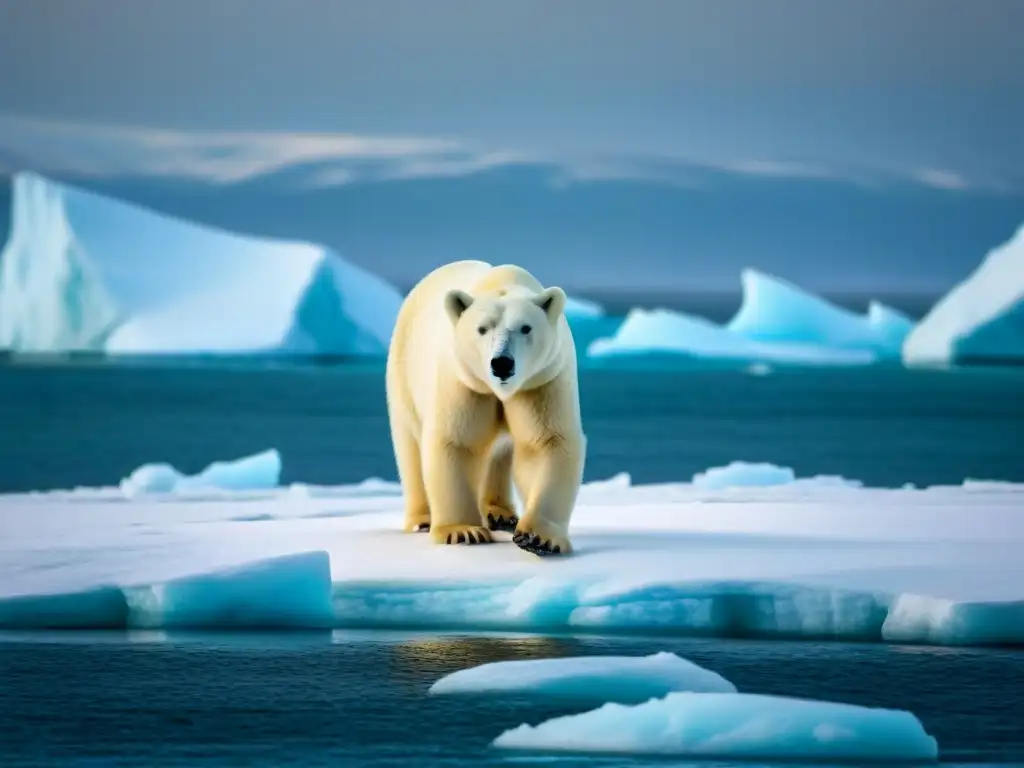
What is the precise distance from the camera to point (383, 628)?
6.51 meters

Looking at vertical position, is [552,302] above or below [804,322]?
below

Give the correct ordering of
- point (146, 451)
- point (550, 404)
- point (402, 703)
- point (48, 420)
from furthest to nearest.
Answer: point (48, 420)
point (146, 451)
point (550, 404)
point (402, 703)

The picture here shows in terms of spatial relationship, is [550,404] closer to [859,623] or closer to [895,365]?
[859,623]

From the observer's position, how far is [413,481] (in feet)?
25.7

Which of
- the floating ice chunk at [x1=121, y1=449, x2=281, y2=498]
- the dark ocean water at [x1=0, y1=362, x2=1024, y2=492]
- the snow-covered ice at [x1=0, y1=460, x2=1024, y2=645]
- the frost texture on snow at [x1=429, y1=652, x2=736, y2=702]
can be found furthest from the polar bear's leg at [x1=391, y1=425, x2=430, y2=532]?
the dark ocean water at [x1=0, y1=362, x2=1024, y2=492]

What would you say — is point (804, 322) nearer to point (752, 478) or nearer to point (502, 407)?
point (752, 478)

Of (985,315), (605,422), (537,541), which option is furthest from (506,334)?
(985,315)

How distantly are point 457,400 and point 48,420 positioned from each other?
88.1 feet

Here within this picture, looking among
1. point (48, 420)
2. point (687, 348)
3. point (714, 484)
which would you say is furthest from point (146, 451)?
point (687, 348)

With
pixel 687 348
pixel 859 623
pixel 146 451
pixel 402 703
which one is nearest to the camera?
pixel 402 703

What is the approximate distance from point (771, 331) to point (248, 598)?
38952mm

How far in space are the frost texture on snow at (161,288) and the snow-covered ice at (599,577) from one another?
29349 millimetres

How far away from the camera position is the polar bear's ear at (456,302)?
21.9 ft

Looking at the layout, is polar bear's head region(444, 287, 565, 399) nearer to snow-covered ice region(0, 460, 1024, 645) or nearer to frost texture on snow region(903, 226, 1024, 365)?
snow-covered ice region(0, 460, 1024, 645)
